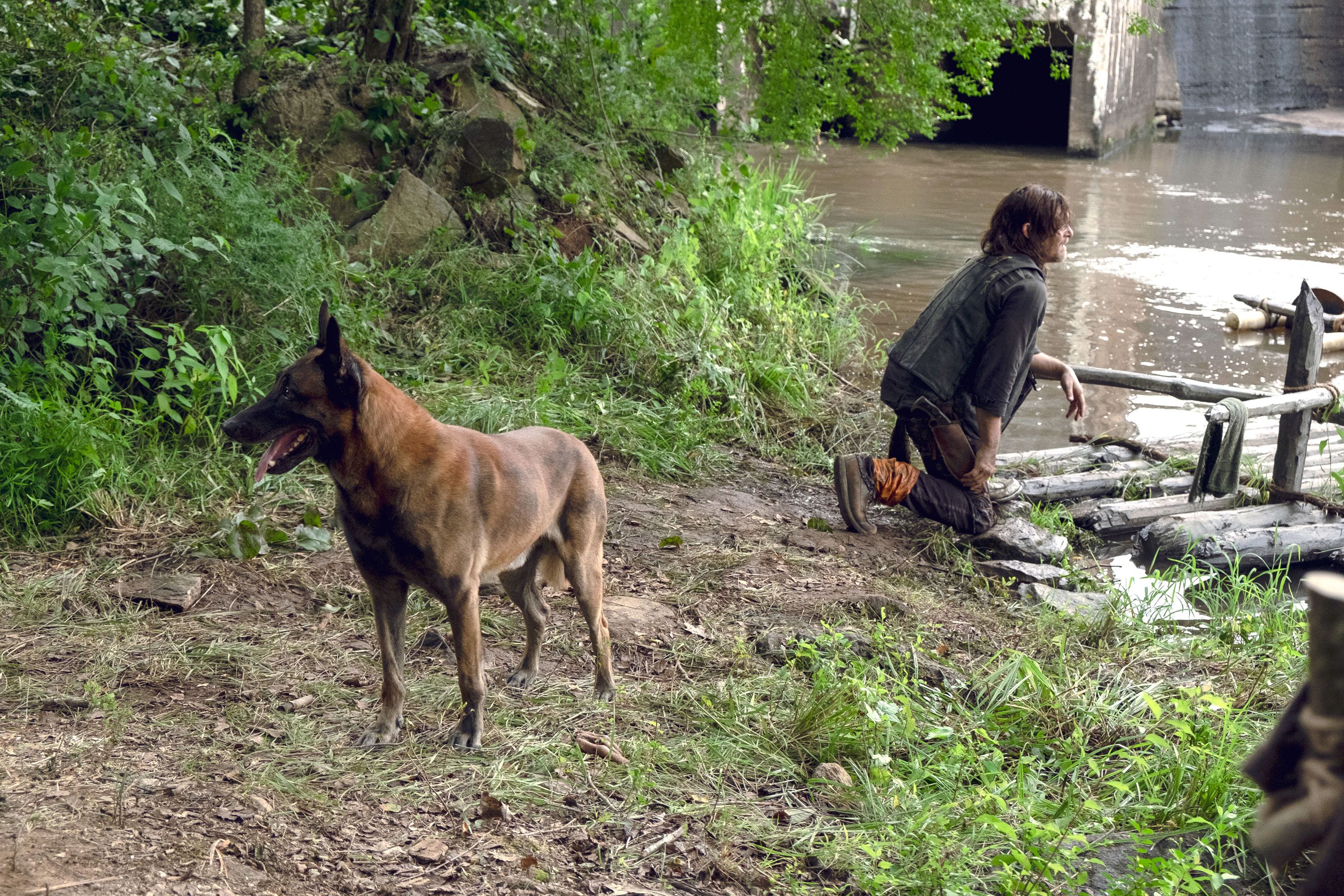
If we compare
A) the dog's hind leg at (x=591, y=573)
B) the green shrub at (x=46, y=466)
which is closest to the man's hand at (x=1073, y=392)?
the dog's hind leg at (x=591, y=573)

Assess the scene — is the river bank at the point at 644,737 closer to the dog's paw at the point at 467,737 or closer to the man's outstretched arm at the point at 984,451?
the dog's paw at the point at 467,737

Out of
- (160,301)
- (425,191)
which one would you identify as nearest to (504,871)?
(160,301)

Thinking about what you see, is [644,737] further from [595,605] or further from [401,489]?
[401,489]

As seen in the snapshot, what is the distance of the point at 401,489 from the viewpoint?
3.36 meters

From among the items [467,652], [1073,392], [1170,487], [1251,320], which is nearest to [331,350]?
[467,652]

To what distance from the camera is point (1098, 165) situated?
20547mm

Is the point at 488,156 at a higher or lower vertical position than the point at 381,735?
higher

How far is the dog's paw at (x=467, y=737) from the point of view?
11.6 ft

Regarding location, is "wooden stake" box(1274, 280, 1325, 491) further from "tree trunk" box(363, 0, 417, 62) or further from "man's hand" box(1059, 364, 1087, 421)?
"tree trunk" box(363, 0, 417, 62)

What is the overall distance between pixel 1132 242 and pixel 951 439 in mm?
9747

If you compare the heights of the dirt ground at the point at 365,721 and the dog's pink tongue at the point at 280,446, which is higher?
the dog's pink tongue at the point at 280,446

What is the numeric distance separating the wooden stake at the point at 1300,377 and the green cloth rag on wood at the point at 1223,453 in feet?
1.40

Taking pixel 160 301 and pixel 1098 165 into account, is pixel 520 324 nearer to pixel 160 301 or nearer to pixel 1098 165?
pixel 160 301

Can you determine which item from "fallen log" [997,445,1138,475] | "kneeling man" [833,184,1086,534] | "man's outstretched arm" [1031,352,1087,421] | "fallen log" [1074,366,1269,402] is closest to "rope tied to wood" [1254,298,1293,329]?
"fallen log" [1074,366,1269,402]
